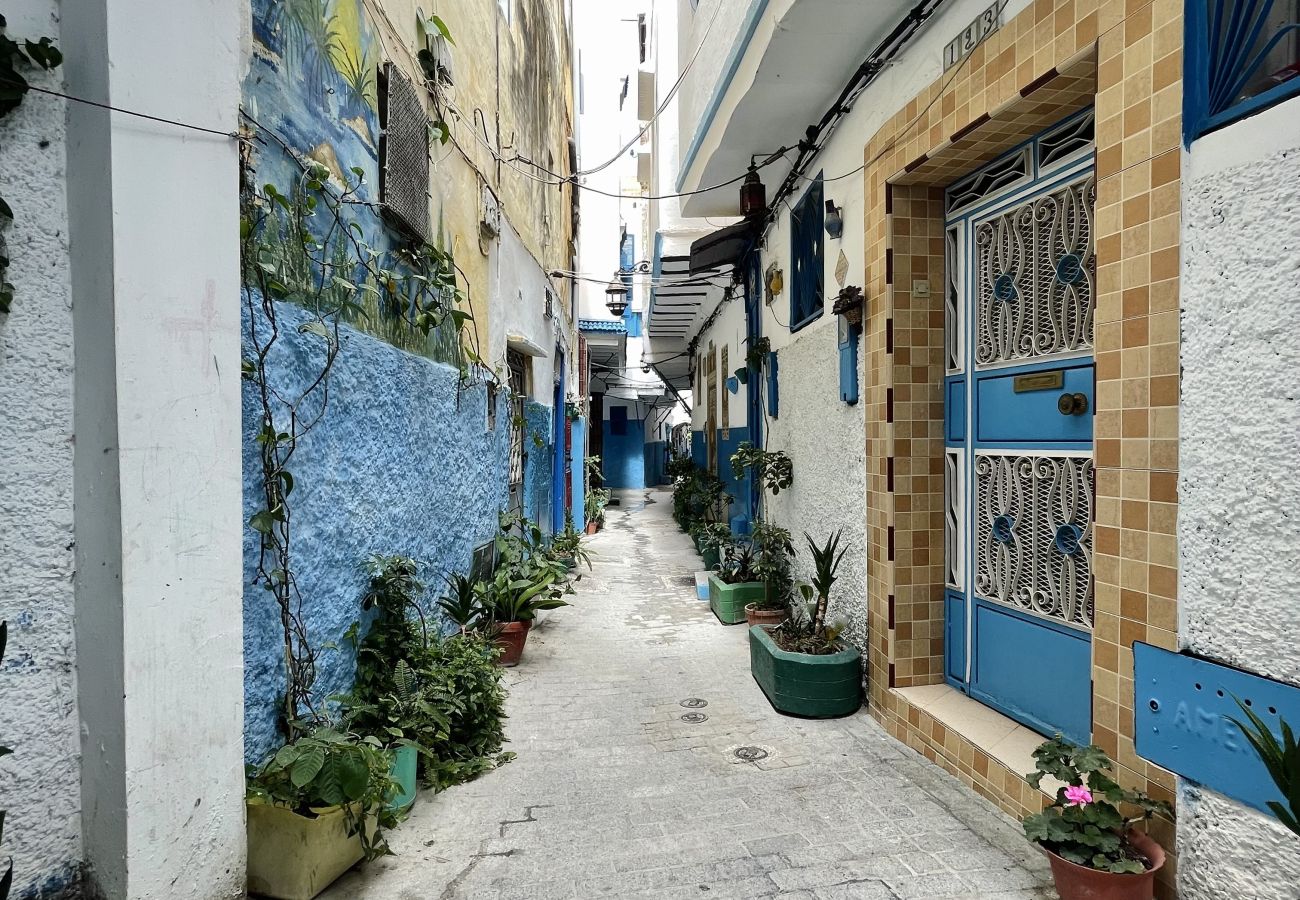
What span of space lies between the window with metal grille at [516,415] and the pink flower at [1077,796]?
17.5 ft

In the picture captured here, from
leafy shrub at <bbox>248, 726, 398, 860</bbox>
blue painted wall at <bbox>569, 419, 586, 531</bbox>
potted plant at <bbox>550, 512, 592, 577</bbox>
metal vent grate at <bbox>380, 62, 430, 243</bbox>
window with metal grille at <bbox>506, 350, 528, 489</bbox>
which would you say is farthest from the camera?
blue painted wall at <bbox>569, 419, 586, 531</bbox>

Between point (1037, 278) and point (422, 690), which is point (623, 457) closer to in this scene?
point (422, 690)

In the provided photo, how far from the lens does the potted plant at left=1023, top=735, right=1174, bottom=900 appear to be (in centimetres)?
203

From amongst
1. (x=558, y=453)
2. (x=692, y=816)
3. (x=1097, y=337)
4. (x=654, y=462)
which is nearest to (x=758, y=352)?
(x=1097, y=337)

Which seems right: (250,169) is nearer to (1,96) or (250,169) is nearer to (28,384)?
(1,96)

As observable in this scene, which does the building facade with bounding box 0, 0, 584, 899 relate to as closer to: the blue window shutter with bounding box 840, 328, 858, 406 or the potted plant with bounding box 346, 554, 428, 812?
the potted plant with bounding box 346, 554, 428, 812

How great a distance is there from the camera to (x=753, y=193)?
5594 mm

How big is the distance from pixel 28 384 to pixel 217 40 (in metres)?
1.22

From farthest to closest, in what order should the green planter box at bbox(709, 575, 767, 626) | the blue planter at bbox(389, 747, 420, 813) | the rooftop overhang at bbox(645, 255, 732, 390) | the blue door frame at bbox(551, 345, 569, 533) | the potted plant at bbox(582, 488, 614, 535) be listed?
the potted plant at bbox(582, 488, 614, 535), the blue door frame at bbox(551, 345, 569, 533), the rooftop overhang at bbox(645, 255, 732, 390), the green planter box at bbox(709, 575, 767, 626), the blue planter at bbox(389, 747, 420, 813)

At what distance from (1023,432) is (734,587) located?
346 centimetres

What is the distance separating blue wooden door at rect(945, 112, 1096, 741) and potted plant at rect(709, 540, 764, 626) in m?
2.51

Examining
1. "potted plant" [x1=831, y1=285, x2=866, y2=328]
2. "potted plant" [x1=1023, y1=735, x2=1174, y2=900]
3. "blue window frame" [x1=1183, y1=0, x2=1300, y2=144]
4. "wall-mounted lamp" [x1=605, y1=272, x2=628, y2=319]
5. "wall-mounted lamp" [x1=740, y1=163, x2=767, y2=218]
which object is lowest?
"potted plant" [x1=1023, y1=735, x2=1174, y2=900]

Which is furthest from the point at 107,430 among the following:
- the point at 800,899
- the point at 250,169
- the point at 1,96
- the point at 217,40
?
the point at 800,899

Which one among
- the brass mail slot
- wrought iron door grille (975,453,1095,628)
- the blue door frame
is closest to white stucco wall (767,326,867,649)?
wrought iron door grille (975,453,1095,628)
